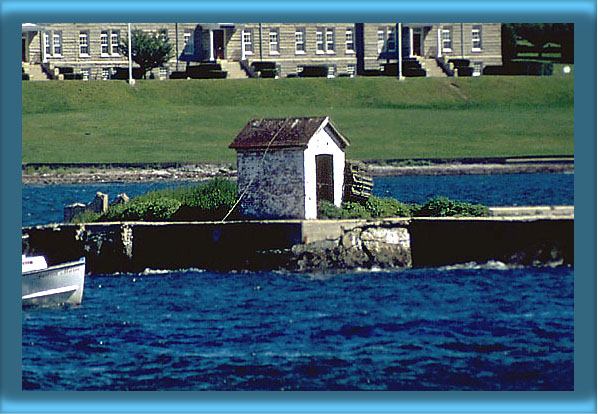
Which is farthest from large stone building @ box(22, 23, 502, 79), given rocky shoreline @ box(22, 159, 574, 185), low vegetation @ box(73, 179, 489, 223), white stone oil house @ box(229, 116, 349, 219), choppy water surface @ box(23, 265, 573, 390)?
choppy water surface @ box(23, 265, 573, 390)

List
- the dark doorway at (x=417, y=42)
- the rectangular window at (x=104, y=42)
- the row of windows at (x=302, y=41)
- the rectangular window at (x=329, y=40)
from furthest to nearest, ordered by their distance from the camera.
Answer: the rectangular window at (x=329, y=40) → the dark doorway at (x=417, y=42) → the rectangular window at (x=104, y=42) → the row of windows at (x=302, y=41)

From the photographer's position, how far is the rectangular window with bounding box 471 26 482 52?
620 inches

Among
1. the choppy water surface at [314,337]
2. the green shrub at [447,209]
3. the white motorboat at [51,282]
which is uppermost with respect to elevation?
the green shrub at [447,209]

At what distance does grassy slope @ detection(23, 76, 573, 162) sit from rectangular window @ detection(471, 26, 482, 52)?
132 cm

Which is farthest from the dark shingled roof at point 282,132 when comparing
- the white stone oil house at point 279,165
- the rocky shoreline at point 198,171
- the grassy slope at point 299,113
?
the rocky shoreline at point 198,171

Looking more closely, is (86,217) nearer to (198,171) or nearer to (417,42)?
(198,171)

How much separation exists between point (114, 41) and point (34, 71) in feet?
3.87

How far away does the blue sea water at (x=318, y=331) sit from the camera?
14.6 meters

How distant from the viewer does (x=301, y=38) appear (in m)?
18.0

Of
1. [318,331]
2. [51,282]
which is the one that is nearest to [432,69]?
[318,331]

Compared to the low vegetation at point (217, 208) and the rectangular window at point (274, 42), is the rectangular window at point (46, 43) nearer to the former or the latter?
the rectangular window at point (274, 42)

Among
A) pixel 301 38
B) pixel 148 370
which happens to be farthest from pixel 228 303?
pixel 301 38

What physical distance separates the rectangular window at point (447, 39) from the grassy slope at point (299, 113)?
3.45ft

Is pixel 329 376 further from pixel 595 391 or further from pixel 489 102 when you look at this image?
pixel 489 102
